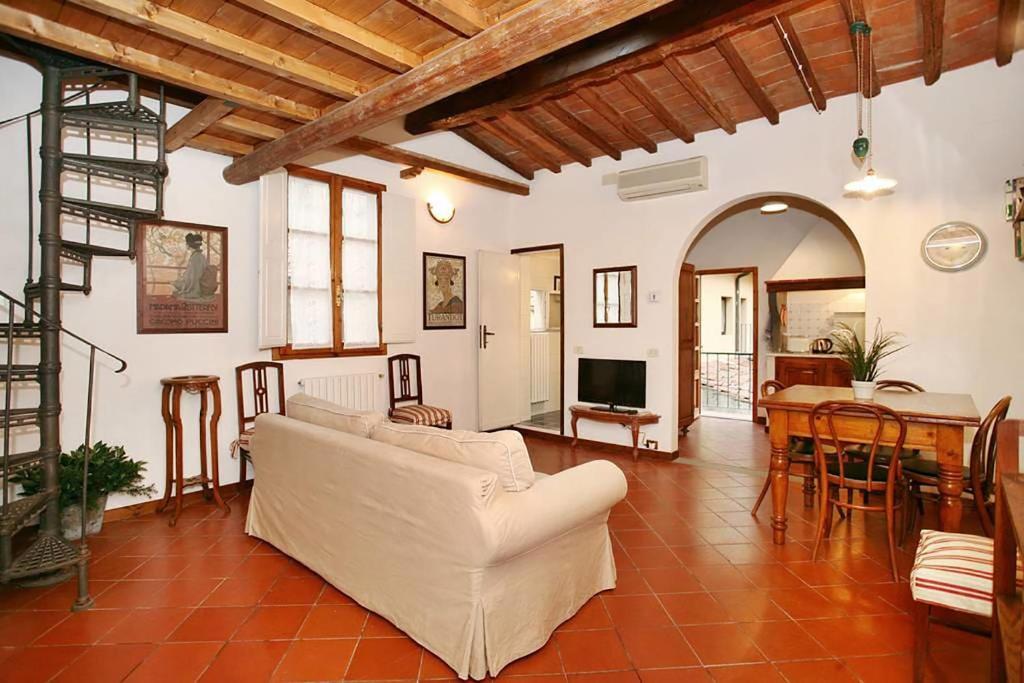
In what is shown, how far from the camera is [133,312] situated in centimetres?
365

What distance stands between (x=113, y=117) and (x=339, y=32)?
5.42 feet

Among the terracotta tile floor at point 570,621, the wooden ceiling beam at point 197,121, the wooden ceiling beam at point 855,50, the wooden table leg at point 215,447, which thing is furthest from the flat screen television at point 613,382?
the wooden ceiling beam at point 197,121

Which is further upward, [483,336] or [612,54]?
[612,54]

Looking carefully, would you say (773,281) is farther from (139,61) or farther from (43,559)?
(43,559)

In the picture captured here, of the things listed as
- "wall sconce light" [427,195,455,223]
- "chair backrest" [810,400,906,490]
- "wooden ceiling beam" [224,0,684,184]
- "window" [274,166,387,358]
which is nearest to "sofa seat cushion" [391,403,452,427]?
"window" [274,166,387,358]

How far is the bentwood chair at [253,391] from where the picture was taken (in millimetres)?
4113

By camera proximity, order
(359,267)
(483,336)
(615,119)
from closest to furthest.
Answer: (615,119), (359,267), (483,336)

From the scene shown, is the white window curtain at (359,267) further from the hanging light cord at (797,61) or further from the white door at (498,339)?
the hanging light cord at (797,61)

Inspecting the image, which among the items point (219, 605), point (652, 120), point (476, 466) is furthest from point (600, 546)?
point (652, 120)

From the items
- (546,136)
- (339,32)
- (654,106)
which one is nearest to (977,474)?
(654,106)

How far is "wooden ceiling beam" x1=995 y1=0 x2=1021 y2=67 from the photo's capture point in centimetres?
301

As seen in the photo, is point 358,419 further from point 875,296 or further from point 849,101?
point 849,101

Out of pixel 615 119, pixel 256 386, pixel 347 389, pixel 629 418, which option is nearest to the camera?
pixel 256 386

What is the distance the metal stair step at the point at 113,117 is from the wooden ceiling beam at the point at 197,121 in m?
0.21
